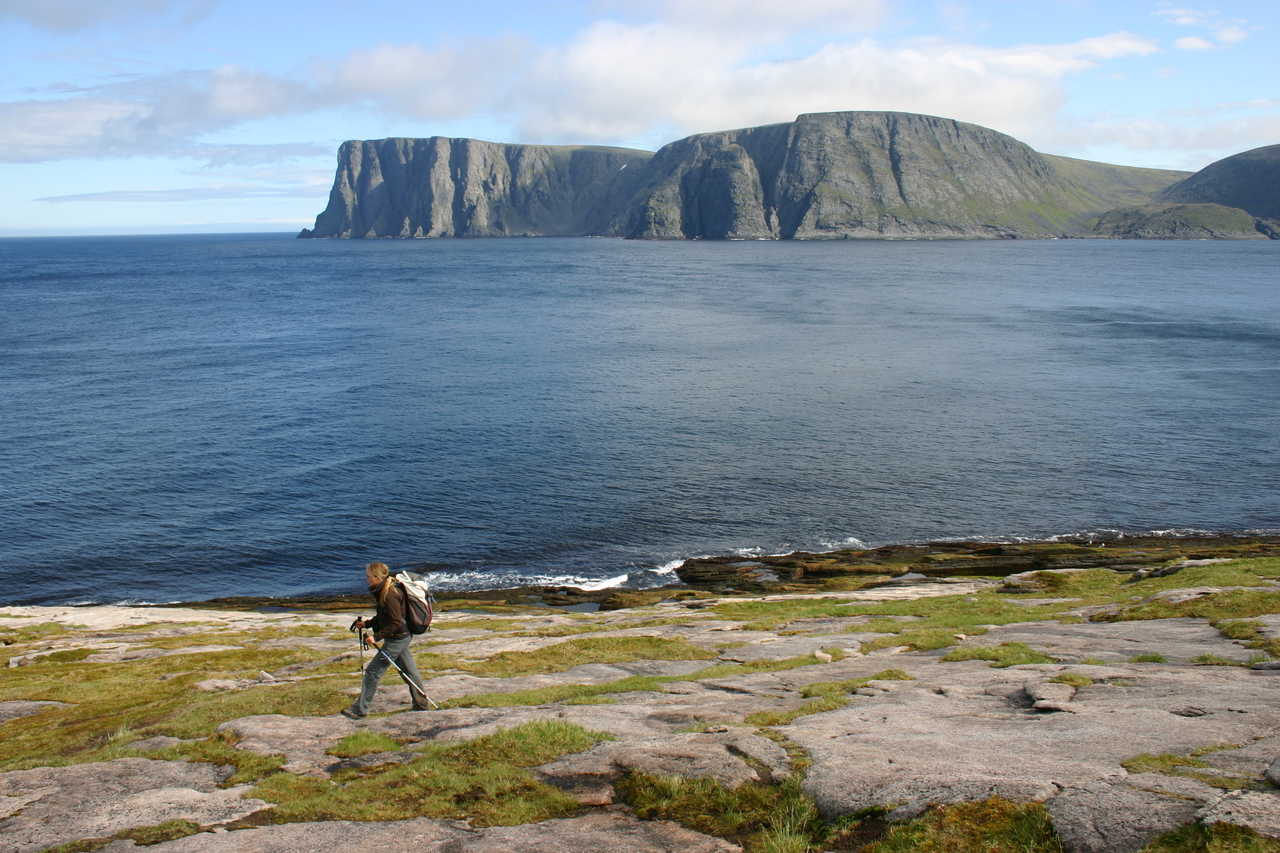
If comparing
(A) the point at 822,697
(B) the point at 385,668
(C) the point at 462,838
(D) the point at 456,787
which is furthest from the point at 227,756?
(A) the point at 822,697

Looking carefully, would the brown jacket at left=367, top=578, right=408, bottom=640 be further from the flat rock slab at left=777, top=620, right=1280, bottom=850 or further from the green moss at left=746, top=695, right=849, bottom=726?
the flat rock slab at left=777, top=620, right=1280, bottom=850

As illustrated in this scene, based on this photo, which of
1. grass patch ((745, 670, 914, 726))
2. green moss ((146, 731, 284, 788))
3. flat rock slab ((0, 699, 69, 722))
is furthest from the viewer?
flat rock slab ((0, 699, 69, 722))

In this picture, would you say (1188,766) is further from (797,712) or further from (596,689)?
(596,689)

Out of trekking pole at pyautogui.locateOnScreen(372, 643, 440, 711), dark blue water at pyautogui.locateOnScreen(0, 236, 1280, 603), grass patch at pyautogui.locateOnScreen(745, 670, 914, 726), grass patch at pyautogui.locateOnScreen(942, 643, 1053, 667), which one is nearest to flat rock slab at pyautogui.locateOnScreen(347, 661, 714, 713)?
trekking pole at pyautogui.locateOnScreen(372, 643, 440, 711)

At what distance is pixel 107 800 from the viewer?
1269 centimetres

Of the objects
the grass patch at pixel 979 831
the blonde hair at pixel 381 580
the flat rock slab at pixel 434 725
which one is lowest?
the flat rock slab at pixel 434 725

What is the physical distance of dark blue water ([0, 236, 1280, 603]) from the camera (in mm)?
53469

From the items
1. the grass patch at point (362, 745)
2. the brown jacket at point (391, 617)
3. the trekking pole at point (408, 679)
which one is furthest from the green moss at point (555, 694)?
the grass patch at point (362, 745)

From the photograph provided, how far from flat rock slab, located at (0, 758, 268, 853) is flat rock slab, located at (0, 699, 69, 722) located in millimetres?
8267

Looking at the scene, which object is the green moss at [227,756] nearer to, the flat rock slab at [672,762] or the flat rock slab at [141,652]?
the flat rock slab at [672,762]

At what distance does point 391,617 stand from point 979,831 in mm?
10382

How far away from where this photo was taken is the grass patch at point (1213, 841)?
8703mm

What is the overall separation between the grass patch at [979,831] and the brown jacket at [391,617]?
9339mm

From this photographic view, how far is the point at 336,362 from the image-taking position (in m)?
108
